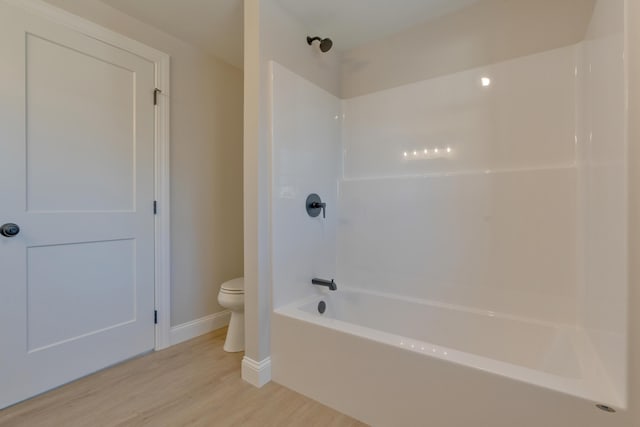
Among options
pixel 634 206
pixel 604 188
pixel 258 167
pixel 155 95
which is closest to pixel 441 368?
pixel 634 206

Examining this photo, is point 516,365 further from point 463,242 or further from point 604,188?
point 604,188

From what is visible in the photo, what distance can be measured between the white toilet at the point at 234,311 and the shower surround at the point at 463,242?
439mm

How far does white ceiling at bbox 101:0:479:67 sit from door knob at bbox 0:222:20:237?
55.1 inches

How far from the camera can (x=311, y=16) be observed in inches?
73.5

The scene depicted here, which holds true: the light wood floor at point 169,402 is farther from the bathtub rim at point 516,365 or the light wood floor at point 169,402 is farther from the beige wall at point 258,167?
the bathtub rim at point 516,365

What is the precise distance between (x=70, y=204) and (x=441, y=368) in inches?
82.0

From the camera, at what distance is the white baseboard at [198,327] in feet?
6.99

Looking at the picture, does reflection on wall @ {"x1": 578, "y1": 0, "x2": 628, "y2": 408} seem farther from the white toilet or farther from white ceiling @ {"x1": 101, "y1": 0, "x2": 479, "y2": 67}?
the white toilet

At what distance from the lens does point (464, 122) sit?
1.79m

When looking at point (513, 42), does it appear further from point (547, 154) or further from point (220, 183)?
point (220, 183)

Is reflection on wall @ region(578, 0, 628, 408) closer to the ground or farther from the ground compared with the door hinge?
closer to the ground

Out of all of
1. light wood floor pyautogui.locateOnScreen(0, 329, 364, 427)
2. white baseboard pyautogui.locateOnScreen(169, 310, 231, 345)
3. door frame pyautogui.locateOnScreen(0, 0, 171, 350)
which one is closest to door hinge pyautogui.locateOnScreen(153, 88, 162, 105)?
door frame pyautogui.locateOnScreen(0, 0, 171, 350)

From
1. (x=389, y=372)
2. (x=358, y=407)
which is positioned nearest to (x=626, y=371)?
(x=389, y=372)

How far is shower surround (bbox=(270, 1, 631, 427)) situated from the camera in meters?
1.05
